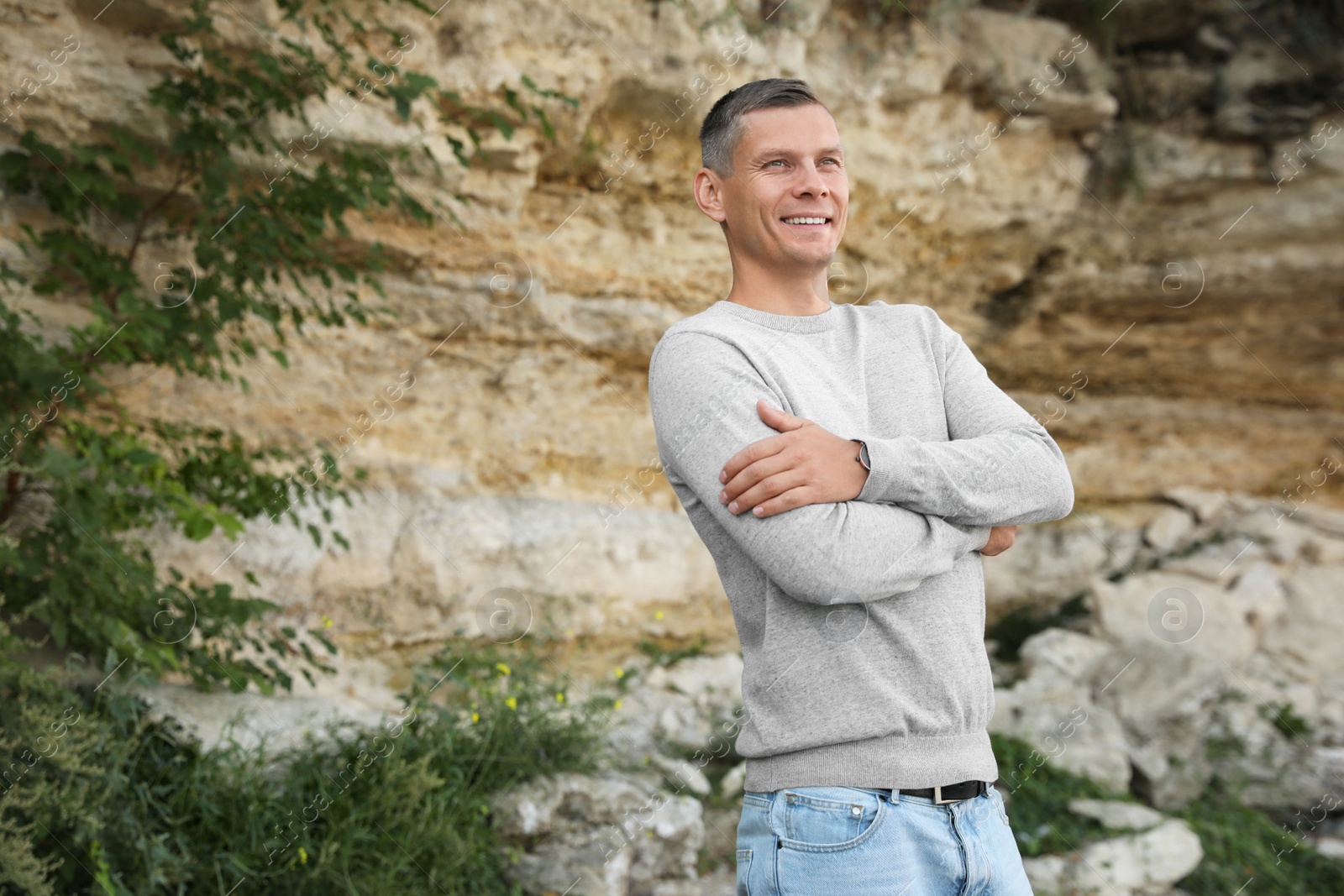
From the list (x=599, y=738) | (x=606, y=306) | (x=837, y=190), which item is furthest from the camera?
(x=606, y=306)

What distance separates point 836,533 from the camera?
1.48m

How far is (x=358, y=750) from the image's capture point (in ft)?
12.4

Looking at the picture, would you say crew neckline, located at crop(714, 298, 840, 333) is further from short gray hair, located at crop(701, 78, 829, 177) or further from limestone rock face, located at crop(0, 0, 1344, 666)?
limestone rock face, located at crop(0, 0, 1344, 666)

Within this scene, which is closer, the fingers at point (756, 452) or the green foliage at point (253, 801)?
the fingers at point (756, 452)

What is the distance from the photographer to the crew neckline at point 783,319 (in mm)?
1788

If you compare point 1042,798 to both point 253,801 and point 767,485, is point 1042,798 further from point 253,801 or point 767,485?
point 767,485

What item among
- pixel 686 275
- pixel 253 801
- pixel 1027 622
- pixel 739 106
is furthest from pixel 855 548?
pixel 1027 622

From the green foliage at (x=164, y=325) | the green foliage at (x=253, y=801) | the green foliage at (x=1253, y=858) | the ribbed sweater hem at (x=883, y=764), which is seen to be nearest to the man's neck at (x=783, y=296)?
the ribbed sweater hem at (x=883, y=764)

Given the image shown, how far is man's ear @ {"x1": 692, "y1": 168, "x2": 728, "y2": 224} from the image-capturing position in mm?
1861

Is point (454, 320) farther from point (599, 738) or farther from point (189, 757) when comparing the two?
point (189, 757)

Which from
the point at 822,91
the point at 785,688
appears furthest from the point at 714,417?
the point at 822,91

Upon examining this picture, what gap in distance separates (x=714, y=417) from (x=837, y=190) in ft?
1.77

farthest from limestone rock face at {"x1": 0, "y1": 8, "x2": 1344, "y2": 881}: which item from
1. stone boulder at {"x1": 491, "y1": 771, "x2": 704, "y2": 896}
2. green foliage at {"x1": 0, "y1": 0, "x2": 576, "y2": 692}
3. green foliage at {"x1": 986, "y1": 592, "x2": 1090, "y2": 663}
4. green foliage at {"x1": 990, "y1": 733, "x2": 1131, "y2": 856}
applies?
green foliage at {"x1": 0, "y1": 0, "x2": 576, "y2": 692}

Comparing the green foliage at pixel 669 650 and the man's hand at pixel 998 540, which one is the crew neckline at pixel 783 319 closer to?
the man's hand at pixel 998 540
